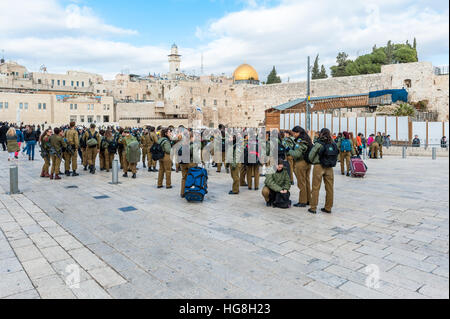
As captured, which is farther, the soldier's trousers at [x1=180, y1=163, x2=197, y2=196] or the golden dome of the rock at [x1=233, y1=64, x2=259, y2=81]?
the golden dome of the rock at [x1=233, y1=64, x2=259, y2=81]

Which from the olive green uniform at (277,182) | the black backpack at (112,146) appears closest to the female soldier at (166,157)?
the olive green uniform at (277,182)

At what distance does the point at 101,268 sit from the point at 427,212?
19.8ft

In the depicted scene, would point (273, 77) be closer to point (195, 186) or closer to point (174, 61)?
point (174, 61)

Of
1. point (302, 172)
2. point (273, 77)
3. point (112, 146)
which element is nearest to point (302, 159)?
point (302, 172)

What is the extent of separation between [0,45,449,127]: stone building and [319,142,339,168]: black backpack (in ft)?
109

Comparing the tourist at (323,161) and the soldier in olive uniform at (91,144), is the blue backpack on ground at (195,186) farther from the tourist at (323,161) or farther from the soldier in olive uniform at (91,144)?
the soldier in olive uniform at (91,144)

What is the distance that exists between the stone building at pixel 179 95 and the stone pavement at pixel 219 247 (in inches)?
1277

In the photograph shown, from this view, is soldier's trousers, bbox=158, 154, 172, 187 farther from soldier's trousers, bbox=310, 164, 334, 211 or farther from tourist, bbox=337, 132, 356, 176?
tourist, bbox=337, 132, 356, 176

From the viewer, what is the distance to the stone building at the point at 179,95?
39594 mm

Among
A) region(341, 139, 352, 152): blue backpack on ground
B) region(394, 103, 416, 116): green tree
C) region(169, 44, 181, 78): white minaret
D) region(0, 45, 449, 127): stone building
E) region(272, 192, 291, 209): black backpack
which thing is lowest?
region(272, 192, 291, 209): black backpack

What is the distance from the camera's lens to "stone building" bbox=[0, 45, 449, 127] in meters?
39.6

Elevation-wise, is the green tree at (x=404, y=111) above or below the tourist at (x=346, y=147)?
above

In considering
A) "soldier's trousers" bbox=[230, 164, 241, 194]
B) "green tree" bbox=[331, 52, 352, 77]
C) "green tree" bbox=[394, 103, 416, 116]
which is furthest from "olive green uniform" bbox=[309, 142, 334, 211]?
"green tree" bbox=[331, 52, 352, 77]
